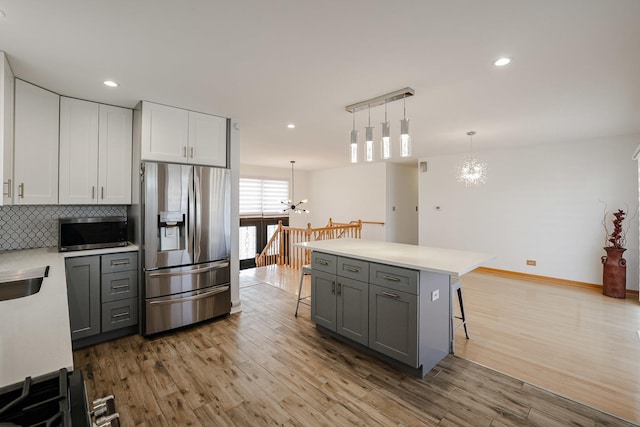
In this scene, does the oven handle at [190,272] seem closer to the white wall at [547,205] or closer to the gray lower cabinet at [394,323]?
the gray lower cabinet at [394,323]

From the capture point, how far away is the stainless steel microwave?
2779 millimetres

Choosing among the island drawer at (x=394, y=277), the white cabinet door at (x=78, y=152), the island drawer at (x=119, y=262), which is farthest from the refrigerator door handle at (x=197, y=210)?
the island drawer at (x=394, y=277)

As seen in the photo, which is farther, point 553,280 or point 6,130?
point 553,280

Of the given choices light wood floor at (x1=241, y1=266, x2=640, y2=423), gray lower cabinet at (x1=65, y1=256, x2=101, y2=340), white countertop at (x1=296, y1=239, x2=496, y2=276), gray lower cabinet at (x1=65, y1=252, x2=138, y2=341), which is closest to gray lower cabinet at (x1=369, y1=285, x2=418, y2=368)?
white countertop at (x1=296, y1=239, x2=496, y2=276)

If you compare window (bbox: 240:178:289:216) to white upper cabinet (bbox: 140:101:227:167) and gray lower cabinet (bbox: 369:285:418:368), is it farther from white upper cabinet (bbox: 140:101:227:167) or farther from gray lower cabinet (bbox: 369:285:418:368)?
gray lower cabinet (bbox: 369:285:418:368)

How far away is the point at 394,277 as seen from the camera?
238 centimetres

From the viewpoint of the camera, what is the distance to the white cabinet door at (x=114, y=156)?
10.1 ft

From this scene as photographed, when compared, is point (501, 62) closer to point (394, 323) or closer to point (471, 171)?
point (394, 323)

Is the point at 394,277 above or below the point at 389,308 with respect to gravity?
above

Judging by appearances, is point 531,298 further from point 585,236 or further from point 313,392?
point 313,392

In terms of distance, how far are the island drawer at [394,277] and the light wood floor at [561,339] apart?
1046 mm

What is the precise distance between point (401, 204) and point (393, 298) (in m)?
5.93

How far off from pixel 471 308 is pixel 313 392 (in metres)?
2.66

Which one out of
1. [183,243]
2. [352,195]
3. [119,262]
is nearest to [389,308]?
[183,243]
